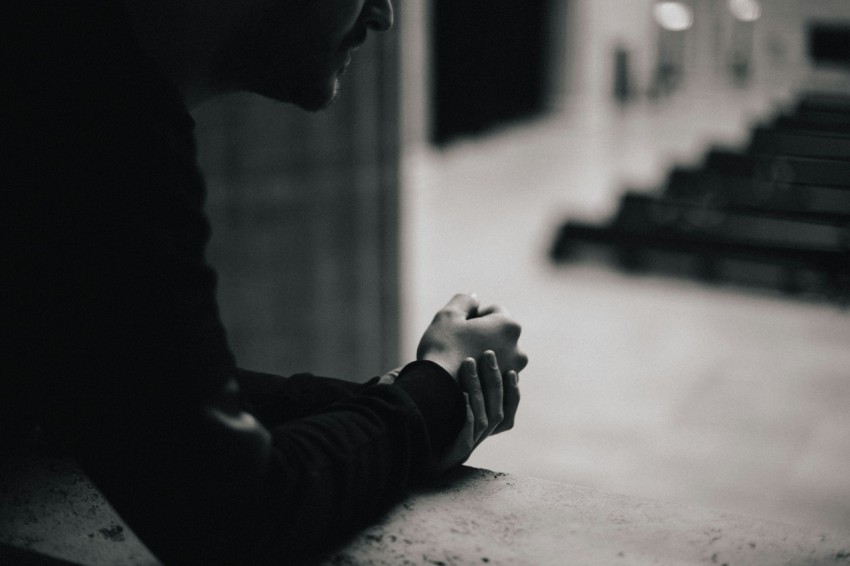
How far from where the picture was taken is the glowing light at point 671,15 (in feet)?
51.3

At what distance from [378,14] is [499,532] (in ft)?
1.84

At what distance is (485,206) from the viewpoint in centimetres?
867

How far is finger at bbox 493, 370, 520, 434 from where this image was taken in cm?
105

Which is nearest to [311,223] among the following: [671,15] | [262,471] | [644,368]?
[644,368]

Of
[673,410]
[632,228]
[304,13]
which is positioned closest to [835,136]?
[632,228]

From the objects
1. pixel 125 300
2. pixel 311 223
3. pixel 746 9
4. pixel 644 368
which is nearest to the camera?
pixel 125 300

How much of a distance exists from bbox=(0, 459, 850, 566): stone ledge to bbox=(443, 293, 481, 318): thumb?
0.64ft

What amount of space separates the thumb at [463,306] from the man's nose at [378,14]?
0.32 metres

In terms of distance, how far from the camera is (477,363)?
1.03 m

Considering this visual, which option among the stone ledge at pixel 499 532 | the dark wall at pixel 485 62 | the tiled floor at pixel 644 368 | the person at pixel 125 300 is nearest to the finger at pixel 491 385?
the stone ledge at pixel 499 532

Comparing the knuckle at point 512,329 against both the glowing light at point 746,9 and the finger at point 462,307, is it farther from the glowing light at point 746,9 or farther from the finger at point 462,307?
the glowing light at point 746,9

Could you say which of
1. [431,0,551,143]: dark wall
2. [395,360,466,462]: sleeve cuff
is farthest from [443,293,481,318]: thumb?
[431,0,551,143]: dark wall

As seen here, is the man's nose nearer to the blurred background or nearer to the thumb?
the thumb

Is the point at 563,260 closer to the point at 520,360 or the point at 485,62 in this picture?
the point at 520,360
